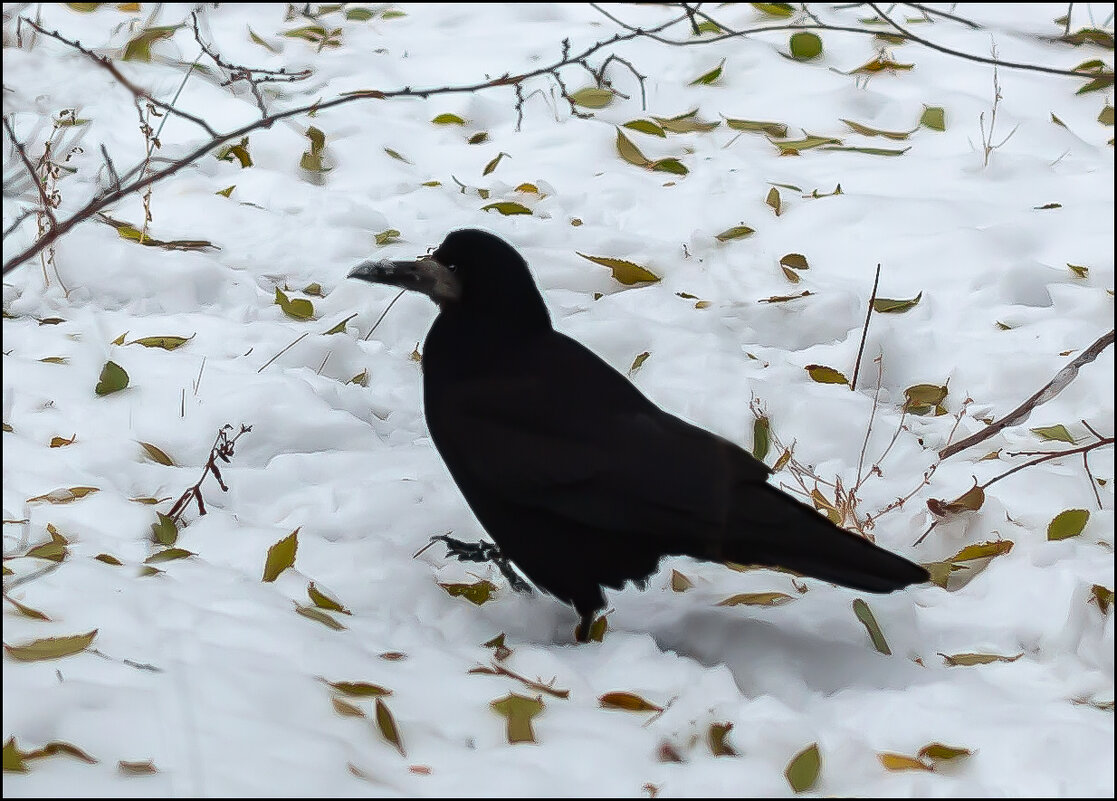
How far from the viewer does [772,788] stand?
1.69 meters

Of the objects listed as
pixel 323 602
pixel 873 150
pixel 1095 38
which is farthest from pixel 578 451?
pixel 1095 38

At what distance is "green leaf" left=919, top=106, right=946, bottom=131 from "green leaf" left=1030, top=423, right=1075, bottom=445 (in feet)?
7.65

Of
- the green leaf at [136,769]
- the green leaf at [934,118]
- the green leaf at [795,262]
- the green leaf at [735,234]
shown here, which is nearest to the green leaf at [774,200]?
the green leaf at [735,234]

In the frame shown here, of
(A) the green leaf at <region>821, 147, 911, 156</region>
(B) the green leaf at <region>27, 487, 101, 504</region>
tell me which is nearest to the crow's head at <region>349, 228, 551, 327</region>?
(B) the green leaf at <region>27, 487, 101, 504</region>

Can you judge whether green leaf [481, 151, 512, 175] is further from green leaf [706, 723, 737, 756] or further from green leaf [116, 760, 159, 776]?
green leaf [116, 760, 159, 776]

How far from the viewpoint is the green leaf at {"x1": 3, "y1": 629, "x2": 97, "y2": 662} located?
1.83m

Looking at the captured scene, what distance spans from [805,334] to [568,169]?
1559 millimetres

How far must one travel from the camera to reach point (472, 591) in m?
2.46

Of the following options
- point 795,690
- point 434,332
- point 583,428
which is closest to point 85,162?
point 434,332

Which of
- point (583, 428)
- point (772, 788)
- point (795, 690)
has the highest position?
point (583, 428)

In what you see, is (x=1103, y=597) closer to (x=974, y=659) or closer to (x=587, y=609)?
(x=974, y=659)

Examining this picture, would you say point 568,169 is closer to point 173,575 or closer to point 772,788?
point 173,575

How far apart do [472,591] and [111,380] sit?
52.4 inches

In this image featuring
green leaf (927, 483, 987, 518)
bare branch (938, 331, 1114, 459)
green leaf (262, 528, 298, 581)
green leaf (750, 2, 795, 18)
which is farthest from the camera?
green leaf (750, 2, 795, 18)
